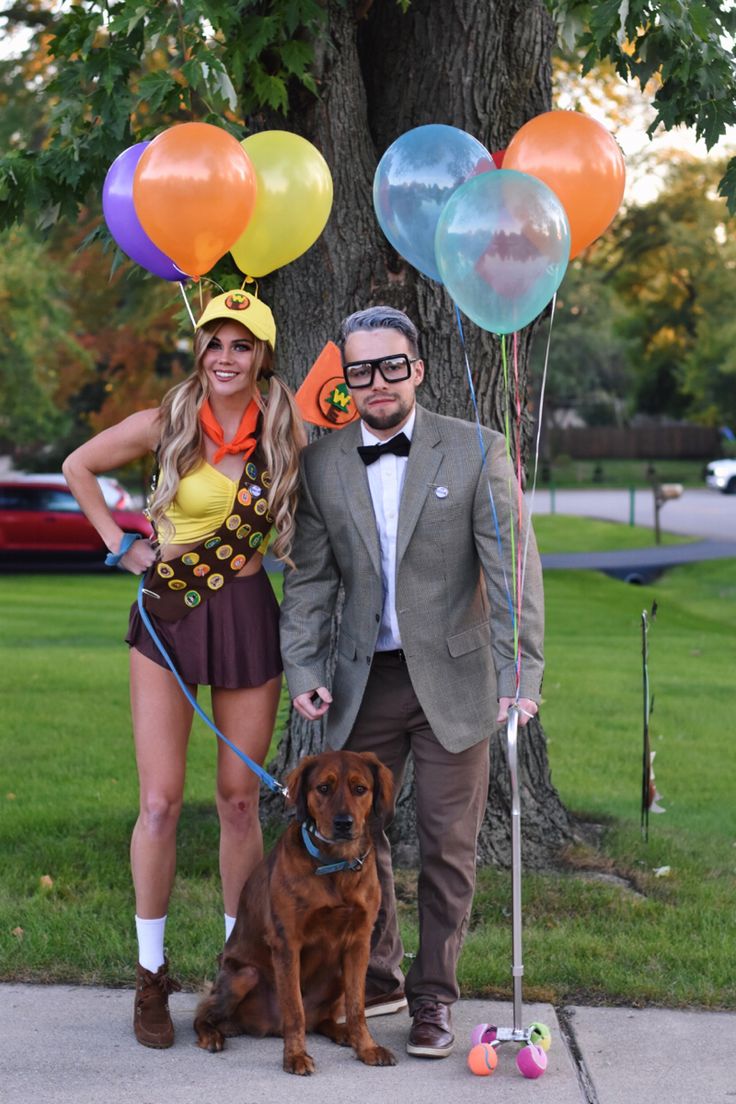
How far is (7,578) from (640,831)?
A: 51.3ft

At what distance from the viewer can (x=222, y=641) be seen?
155 inches

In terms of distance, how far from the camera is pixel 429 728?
399 centimetres

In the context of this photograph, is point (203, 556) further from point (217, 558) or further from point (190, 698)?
point (190, 698)

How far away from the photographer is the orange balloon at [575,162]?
4156mm

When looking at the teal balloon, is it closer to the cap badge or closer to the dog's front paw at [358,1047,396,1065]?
the cap badge

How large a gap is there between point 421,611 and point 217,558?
607 mm

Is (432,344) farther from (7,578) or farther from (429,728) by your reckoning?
(7,578)

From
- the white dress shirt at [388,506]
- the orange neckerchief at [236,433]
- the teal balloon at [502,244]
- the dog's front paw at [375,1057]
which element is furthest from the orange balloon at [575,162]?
the dog's front paw at [375,1057]

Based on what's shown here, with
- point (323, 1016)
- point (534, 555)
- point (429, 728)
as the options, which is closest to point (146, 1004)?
point (323, 1016)

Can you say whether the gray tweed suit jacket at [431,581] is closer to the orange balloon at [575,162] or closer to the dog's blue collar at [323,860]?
the dog's blue collar at [323,860]

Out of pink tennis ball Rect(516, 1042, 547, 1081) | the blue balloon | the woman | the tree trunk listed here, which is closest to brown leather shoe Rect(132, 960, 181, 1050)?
the woman

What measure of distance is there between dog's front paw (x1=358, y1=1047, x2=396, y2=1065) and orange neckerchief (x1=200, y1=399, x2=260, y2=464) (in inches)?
67.0

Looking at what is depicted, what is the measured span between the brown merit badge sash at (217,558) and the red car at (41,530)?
56.7 ft

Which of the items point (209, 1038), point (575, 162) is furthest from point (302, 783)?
point (575, 162)
